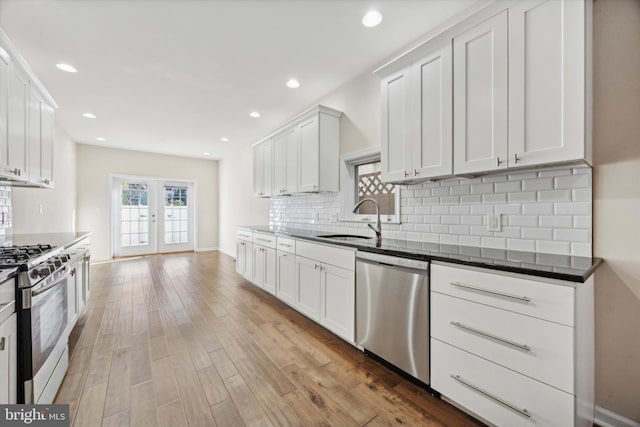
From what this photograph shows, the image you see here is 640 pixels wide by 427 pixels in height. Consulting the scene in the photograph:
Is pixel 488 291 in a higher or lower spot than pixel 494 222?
lower

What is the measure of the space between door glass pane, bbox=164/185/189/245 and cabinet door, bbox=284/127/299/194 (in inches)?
198

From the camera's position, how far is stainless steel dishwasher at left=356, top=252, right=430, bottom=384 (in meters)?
1.69

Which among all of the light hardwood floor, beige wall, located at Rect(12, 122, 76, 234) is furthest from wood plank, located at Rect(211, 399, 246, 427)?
beige wall, located at Rect(12, 122, 76, 234)

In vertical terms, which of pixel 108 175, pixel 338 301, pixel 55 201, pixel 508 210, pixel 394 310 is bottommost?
pixel 338 301

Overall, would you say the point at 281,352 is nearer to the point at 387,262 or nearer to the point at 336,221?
the point at 387,262

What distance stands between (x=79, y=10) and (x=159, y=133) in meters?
3.49

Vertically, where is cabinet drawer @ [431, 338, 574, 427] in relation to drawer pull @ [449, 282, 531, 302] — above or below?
below

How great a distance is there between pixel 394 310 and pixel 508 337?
2.28 feet

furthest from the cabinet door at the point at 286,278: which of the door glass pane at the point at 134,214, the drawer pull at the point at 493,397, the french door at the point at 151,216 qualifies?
the door glass pane at the point at 134,214

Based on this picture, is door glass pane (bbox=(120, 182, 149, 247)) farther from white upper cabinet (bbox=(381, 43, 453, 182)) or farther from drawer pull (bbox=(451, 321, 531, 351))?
drawer pull (bbox=(451, 321, 531, 351))

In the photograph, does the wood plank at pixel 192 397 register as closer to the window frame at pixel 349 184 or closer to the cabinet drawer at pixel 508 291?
the cabinet drawer at pixel 508 291

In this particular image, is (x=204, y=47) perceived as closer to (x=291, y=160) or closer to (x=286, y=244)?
(x=291, y=160)

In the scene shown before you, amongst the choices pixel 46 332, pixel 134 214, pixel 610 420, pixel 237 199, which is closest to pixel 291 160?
pixel 46 332

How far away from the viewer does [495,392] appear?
1.35 meters
